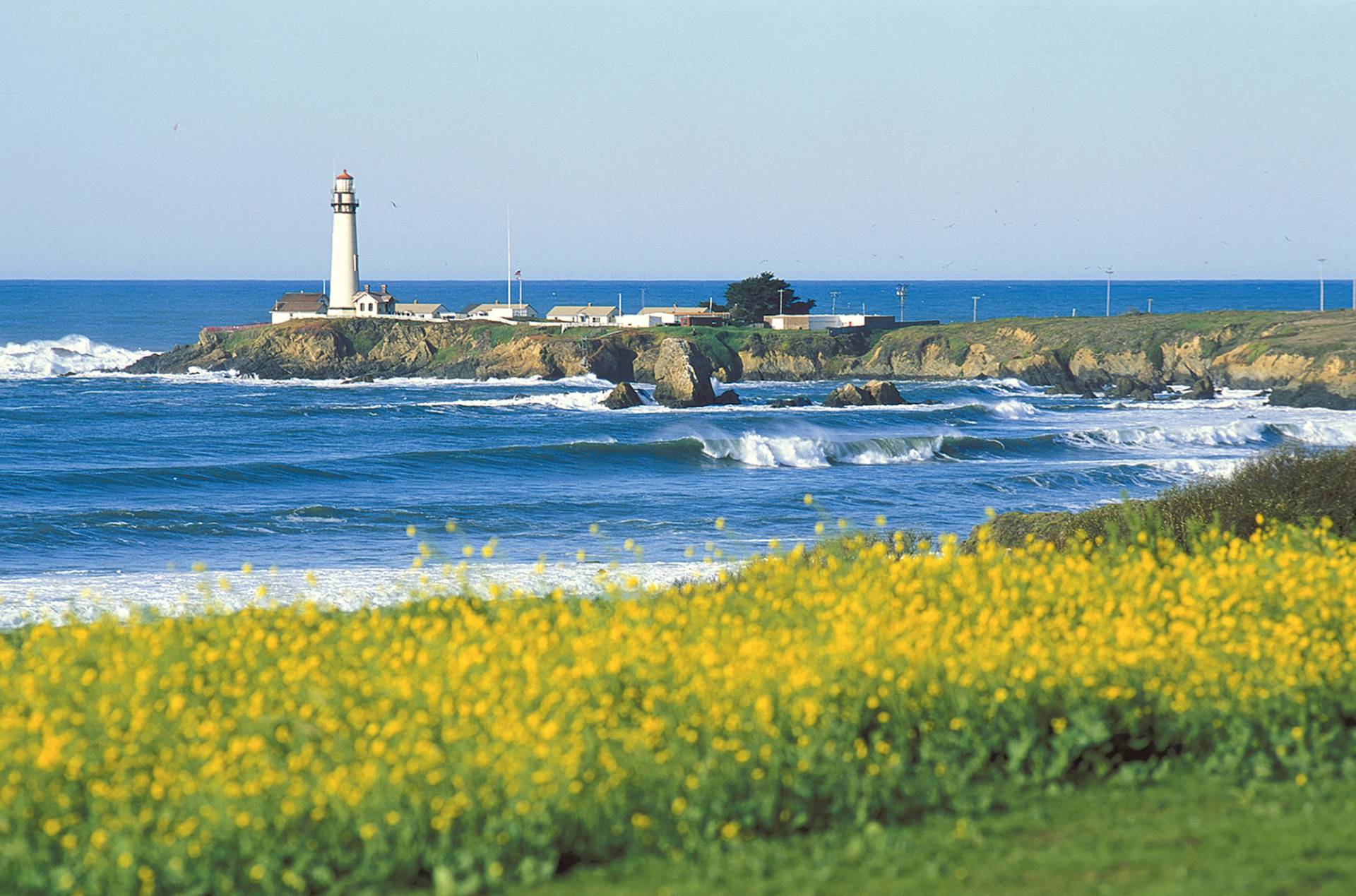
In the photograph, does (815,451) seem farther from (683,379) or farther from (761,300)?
(761,300)

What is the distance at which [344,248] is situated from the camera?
113 metres

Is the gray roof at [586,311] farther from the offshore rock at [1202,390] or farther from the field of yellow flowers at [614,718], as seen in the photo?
the field of yellow flowers at [614,718]

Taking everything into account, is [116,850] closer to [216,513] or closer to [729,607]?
[729,607]

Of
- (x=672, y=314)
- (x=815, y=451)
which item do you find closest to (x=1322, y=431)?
(x=815, y=451)

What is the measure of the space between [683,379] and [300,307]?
51643 millimetres

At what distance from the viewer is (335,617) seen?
10.9 meters

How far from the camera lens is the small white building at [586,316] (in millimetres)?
107375

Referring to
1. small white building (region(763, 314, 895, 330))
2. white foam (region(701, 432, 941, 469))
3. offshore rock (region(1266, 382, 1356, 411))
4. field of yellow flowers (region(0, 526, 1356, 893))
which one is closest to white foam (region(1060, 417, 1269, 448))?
white foam (region(701, 432, 941, 469))

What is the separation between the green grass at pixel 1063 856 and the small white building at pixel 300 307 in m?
107

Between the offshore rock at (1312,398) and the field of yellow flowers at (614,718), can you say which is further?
the offshore rock at (1312,398)

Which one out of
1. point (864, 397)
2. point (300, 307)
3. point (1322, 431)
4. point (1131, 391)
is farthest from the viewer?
point (300, 307)

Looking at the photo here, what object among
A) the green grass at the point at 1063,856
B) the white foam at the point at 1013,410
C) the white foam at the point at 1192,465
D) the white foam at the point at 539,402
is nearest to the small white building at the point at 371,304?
the white foam at the point at 539,402

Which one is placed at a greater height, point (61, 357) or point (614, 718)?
point (61, 357)

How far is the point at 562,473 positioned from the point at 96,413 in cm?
3364
